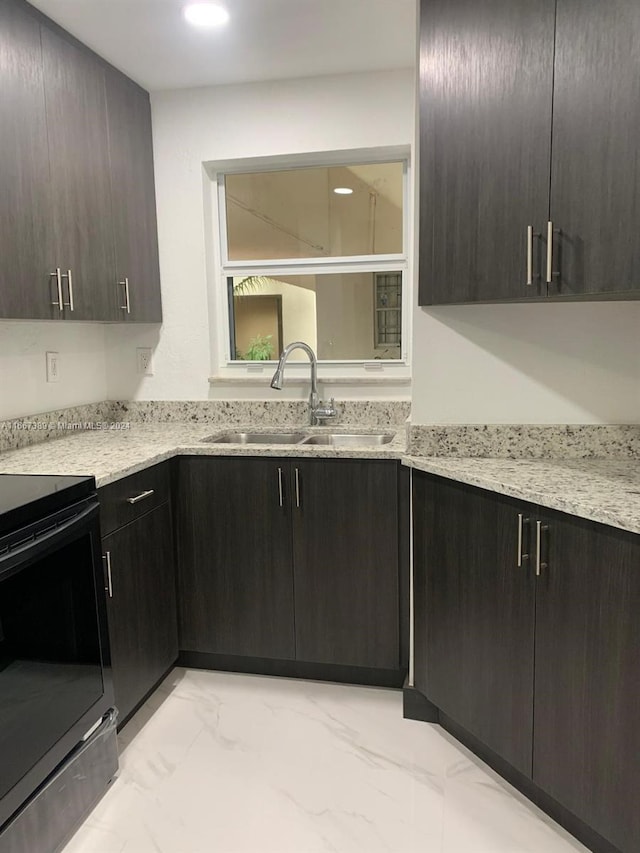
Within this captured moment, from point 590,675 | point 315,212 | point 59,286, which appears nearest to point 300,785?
point 590,675

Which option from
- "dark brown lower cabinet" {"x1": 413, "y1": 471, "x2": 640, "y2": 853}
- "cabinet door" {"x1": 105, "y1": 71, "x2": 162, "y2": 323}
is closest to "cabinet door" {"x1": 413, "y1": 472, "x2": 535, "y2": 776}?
"dark brown lower cabinet" {"x1": 413, "y1": 471, "x2": 640, "y2": 853}

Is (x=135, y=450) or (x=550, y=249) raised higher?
(x=550, y=249)

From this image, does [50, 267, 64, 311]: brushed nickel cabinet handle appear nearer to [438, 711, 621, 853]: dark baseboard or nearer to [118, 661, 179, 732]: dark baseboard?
[118, 661, 179, 732]: dark baseboard

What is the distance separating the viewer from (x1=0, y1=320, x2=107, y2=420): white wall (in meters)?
2.42

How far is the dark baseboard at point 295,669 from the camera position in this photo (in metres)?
2.40

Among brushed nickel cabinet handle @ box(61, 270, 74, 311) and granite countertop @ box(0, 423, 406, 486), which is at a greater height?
brushed nickel cabinet handle @ box(61, 270, 74, 311)

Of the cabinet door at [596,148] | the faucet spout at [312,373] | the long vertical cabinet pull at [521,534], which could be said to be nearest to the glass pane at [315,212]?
the faucet spout at [312,373]

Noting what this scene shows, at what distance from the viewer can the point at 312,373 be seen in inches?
111

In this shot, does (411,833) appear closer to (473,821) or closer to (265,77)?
(473,821)

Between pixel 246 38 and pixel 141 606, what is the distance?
6.81ft

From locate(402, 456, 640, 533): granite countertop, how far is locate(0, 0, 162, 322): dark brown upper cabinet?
135cm

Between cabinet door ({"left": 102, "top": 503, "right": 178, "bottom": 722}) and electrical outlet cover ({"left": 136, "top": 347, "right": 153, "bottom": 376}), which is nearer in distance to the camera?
cabinet door ({"left": 102, "top": 503, "right": 178, "bottom": 722})

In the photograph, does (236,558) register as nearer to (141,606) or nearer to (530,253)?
(141,606)

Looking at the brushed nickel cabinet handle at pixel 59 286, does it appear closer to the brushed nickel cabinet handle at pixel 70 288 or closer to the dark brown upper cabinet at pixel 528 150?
the brushed nickel cabinet handle at pixel 70 288
